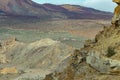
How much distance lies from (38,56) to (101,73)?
135ft

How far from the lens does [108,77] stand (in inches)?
555

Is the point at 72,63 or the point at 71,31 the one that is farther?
the point at 71,31


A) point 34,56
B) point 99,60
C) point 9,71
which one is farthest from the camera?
point 34,56

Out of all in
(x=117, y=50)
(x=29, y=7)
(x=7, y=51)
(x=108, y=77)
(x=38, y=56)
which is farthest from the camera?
(x=29, y=7)

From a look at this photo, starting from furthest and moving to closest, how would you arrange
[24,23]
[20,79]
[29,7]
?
1. [29,7]
2. [24,23]
3. [20,79]

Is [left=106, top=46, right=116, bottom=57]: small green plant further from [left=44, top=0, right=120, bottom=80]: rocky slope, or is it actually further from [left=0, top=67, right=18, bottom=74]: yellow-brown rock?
[left=0, top=67, right=18, bottom=74]: yellow-brown rock

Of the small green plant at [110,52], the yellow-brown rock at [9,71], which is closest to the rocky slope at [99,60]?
the small green plant at [110,52]

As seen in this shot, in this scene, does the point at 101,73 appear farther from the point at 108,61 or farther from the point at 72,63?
the point at 72,63

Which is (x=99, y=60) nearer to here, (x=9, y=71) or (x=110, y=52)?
(x=110, y=52)

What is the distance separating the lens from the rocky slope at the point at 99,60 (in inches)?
570

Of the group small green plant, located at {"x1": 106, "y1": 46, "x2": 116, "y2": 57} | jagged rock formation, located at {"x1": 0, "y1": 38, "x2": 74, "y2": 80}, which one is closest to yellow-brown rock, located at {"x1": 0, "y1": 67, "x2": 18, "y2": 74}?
jagged rock formation, located at {"x1": 0, "y1": 38, "x2": 74, "y2": 80}

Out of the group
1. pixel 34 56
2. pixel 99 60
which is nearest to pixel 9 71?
pixel 34 56

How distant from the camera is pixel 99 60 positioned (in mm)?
15062

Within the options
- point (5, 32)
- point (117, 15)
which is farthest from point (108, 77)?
point (5, 32)
